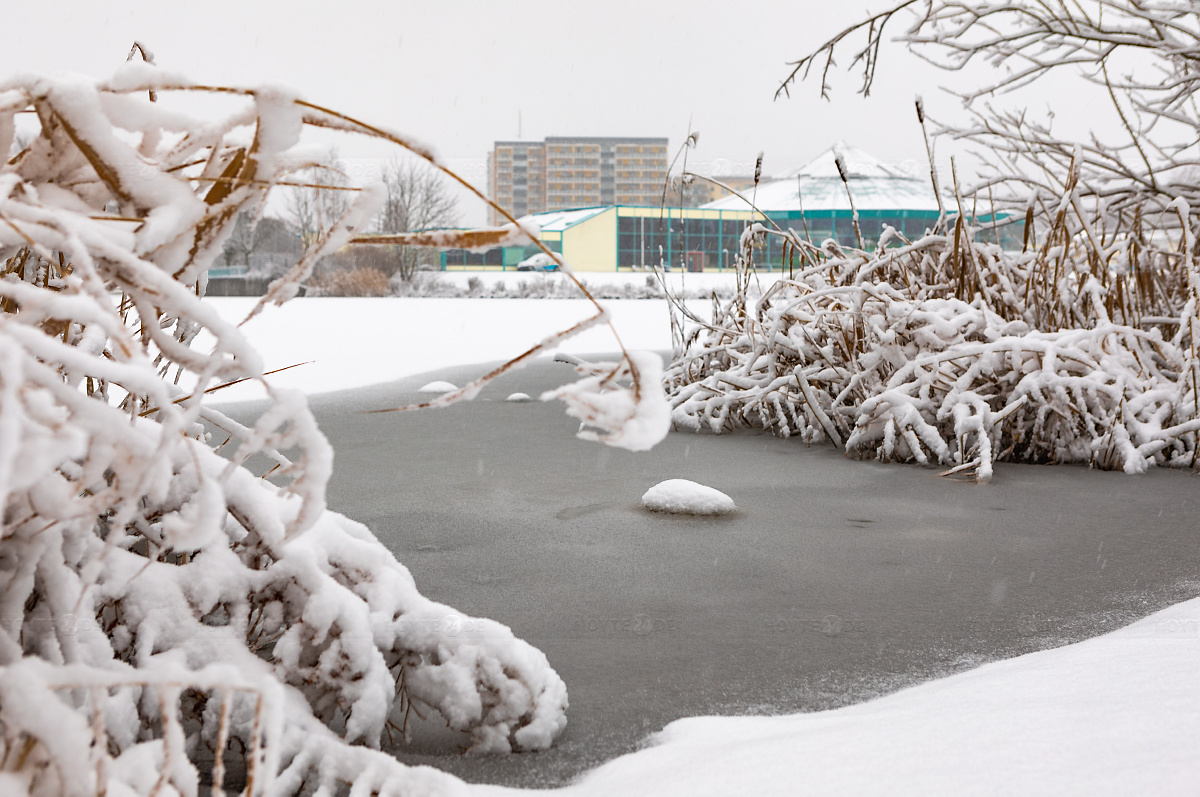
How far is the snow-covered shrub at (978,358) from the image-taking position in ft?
9.76

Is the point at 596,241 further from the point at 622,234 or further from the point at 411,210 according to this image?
the point at 411,210

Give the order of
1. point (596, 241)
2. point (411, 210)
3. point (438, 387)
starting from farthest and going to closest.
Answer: point (596, 241) → point (411, 210) → point (438, 387)

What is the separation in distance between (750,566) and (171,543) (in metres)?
1.40

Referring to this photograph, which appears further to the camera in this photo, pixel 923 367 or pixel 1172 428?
pixel 923 367

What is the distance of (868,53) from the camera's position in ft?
12.9

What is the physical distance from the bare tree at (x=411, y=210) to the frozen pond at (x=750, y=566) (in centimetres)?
1904

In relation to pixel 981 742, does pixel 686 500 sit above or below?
below

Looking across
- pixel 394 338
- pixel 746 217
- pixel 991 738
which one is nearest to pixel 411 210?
pixel 746 217

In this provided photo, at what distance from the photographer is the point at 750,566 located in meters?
1.88

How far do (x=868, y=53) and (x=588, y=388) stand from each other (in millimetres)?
3642

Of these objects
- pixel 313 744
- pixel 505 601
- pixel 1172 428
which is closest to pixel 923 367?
pixel 1172 428

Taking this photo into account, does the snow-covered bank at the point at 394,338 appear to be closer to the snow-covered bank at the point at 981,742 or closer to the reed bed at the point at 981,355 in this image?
the reed bed at the point at 981,355

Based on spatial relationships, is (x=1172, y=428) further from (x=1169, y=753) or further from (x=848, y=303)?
(x=1169, y=753)

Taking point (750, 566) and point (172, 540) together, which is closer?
point (172, 540)
